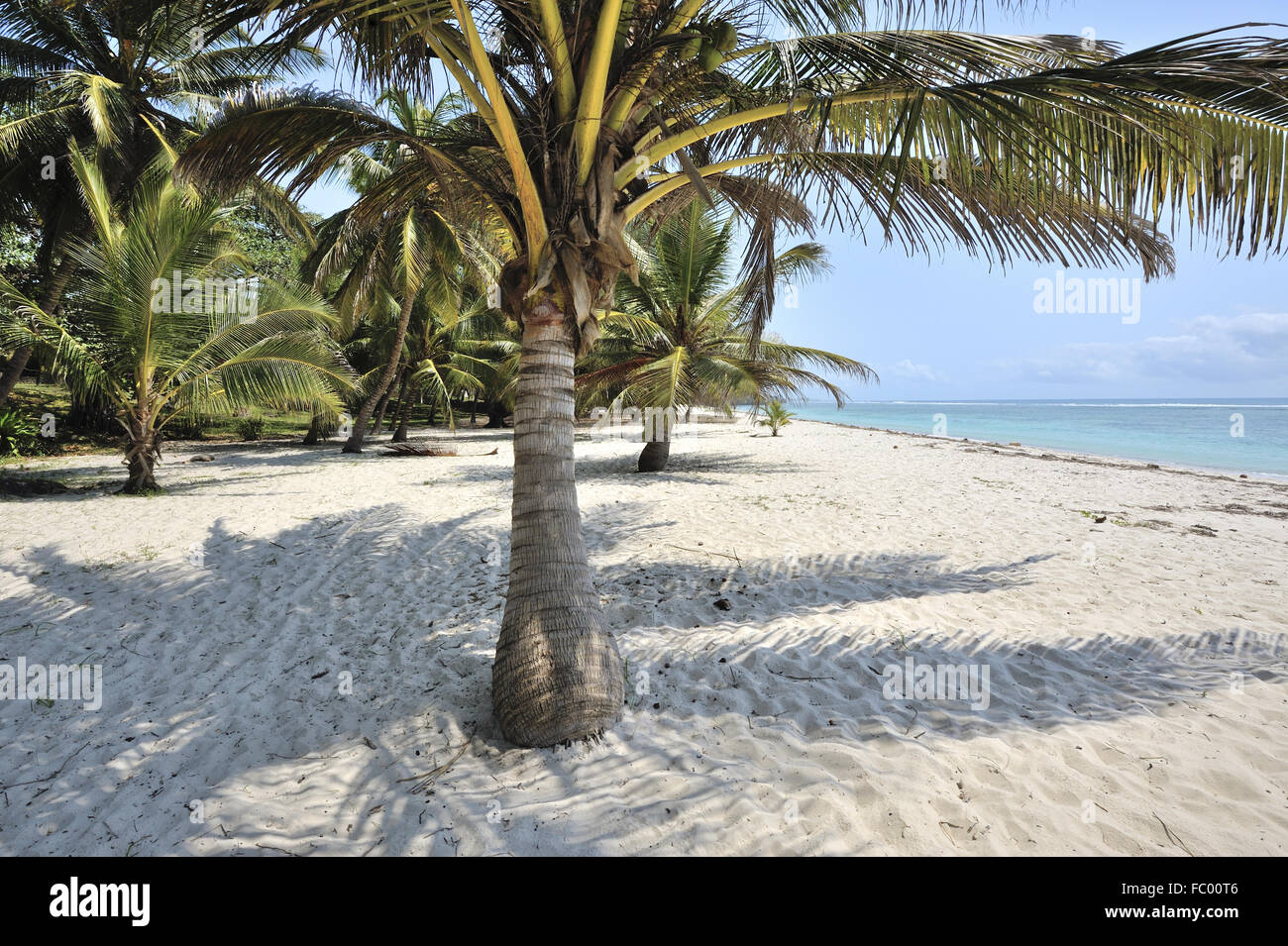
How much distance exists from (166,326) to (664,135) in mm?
8057

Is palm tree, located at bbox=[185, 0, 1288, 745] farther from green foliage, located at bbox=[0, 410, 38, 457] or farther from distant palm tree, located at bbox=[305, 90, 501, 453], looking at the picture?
green foliage, located at bbox=[0, 410, 38, 457]

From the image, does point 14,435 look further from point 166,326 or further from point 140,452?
point 166,326

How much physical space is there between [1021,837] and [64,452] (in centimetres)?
1864

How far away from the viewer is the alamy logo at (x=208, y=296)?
315 inches

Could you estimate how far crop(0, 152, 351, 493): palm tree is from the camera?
7781 mm

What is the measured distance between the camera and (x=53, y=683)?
3.67 m

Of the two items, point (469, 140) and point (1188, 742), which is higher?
point (469, 140)

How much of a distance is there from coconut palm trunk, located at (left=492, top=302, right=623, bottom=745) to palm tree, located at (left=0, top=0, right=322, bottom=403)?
979 cm

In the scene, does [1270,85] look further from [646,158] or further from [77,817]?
[77,817]

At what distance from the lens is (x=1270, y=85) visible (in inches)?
98.1

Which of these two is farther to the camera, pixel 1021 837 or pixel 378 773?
pixel 378 773

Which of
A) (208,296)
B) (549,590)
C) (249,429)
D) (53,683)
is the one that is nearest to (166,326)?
(208,296)
